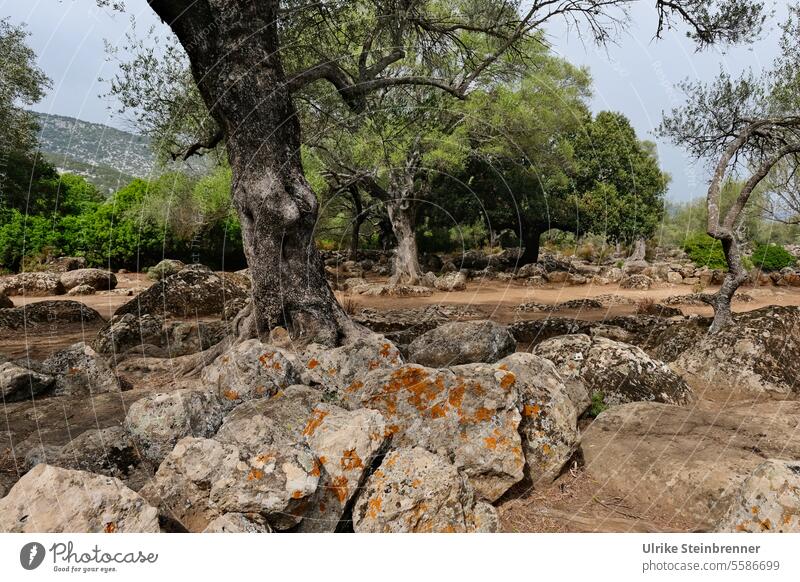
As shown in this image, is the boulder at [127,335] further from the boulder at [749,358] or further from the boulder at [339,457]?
the boulder at [749,358]

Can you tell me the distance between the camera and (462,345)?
27.8 ft

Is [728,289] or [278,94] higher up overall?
[278,94]

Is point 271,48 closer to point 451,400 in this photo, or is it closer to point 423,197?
point 451,400

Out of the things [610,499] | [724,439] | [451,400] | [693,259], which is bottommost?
[610,499]

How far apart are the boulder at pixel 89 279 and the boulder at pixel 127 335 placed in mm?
12261

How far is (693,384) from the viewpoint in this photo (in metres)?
8.43

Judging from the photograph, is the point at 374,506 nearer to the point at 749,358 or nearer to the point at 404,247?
the point at 749,358

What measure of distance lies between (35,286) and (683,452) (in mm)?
23414

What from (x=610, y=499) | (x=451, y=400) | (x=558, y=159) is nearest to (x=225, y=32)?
(x=451, y=400)

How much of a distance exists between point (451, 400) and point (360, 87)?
276 inches

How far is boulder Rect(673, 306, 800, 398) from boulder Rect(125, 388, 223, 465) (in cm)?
677

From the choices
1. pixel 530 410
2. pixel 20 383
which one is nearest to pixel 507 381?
pixel 530 410

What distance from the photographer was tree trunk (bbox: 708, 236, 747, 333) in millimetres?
10173

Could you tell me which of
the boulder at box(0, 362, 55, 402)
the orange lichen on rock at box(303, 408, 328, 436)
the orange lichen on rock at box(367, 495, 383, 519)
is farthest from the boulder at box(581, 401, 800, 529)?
the boulder at box(0, 362, 55, 402)
